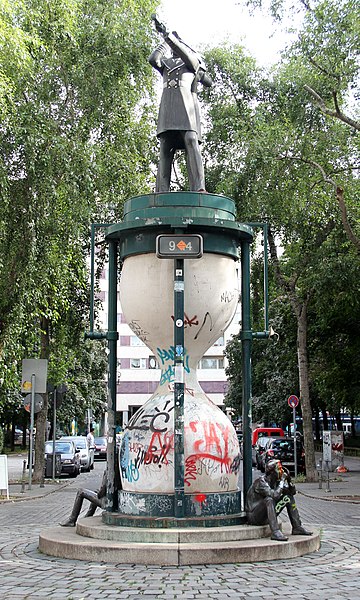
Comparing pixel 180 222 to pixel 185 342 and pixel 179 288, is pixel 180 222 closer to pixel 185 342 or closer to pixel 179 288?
pixel 179 288

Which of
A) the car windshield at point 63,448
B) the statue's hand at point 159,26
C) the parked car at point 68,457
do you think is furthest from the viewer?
the car windshield at point 63,448

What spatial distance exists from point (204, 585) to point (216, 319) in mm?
3706

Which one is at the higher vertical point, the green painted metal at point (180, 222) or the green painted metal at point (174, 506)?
the green painted metal at point (180, 222)

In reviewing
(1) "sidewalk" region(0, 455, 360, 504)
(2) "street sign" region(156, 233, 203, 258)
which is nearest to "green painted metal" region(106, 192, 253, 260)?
(2) "street sign" region(156, 233, 203, 258)

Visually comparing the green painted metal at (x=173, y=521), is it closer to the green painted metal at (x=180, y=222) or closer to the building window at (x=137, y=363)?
the green painted metal at (x=180, y=222)

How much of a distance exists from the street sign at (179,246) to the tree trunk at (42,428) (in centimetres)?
1532

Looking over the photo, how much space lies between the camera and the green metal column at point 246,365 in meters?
10.5

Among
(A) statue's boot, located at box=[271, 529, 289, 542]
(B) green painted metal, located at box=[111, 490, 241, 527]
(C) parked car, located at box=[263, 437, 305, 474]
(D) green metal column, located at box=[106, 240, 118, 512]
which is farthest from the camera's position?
(C) parked car, located at box=[263, 437, 305, 474]

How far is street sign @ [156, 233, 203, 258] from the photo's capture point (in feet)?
32.4

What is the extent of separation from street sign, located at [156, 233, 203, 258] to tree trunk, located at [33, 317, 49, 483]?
1532cm

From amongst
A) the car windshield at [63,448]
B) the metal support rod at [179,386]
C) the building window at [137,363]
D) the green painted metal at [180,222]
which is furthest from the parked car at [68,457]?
the building window at [137,363]

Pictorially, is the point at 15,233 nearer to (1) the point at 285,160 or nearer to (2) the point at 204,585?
(1) the point at 285,160

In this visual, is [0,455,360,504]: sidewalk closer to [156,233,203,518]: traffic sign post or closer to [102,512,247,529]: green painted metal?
[102,512,247,529]: green painted metal

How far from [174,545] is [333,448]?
2414 cm
